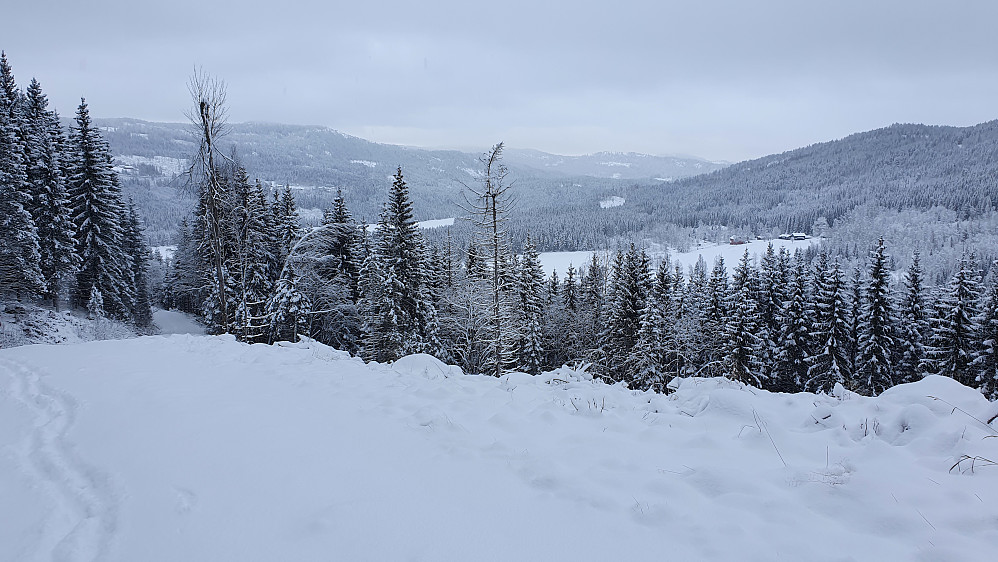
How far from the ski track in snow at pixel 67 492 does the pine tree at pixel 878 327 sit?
106ft

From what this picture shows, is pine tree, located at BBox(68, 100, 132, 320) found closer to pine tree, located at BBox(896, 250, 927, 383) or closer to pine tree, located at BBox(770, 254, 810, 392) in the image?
pine tree, located at BBox(770, 254, 810, 392)

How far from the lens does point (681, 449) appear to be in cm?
380

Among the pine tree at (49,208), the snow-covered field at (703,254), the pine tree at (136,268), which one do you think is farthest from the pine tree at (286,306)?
the snow-covered field at (703,254)

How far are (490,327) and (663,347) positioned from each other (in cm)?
1064

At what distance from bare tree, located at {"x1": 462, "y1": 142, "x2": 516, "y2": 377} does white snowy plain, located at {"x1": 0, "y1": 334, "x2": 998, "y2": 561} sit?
39.3 feet

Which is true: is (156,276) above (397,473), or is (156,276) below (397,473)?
below

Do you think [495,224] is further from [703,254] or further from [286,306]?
[703,254]

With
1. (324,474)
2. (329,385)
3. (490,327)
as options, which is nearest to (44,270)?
(490,327)

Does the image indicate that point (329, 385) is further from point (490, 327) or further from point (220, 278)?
point (490, 327)

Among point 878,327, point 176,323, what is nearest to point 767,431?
point 878,327

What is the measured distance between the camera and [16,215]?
2017cm

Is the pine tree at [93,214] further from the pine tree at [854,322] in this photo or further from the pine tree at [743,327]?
the pine tree at [854,322]

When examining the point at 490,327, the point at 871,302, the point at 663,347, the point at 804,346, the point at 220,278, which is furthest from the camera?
the point at 804,346

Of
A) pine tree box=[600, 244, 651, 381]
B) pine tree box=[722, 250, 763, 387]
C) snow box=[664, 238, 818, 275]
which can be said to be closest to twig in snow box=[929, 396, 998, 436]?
pine tree box=[600, 244, 651, 381]
